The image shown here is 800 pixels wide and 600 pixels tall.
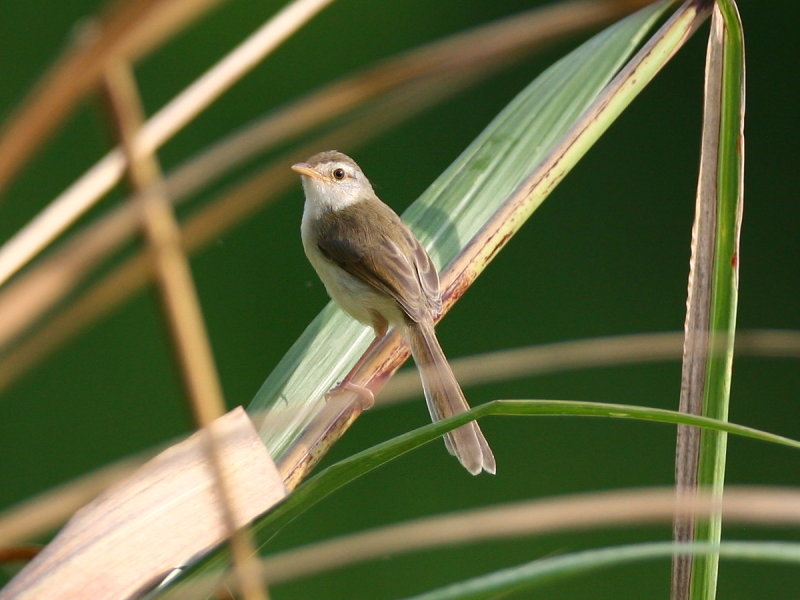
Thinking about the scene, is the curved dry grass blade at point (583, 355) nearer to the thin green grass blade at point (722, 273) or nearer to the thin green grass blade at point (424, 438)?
the thin green grass blade at point (424, 438)

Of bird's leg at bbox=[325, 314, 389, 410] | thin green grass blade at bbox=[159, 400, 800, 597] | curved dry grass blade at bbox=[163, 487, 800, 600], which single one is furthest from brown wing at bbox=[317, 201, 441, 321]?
curved dry grass blade at bbox=[163, 487, 800, 600]

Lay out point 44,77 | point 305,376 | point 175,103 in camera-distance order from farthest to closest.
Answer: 1. point 305,376
2. point 175,103
3. point 44,77

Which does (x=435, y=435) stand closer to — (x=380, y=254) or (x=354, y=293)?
(x=354, y=293)

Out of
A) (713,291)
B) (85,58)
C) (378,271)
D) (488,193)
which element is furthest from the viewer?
(378,271)

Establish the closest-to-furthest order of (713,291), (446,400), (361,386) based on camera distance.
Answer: (713,291) → (361,386) → (446,400)

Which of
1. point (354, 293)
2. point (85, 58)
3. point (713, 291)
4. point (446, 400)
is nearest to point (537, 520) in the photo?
point (85, 58)

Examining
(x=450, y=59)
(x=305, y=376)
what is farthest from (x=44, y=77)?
(x=305, y=376)

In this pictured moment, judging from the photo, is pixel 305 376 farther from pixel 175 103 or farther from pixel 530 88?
pixel 175 103
